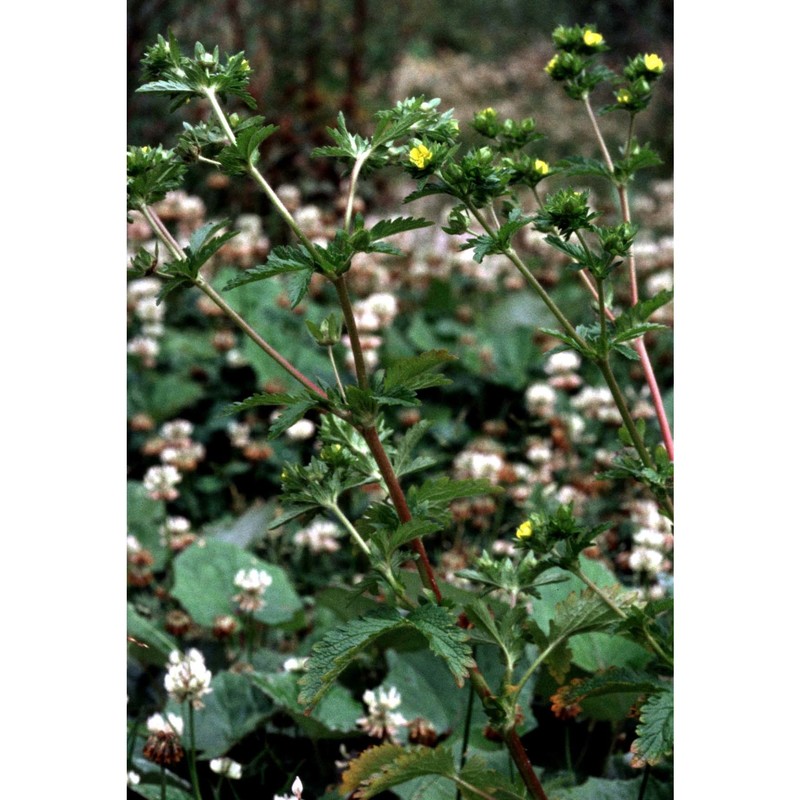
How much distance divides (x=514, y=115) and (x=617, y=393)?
4067 millimetres

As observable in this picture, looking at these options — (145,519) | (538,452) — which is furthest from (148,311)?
(538,452)

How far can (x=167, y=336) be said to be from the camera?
2.55 meters

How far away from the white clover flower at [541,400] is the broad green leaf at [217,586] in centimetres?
73

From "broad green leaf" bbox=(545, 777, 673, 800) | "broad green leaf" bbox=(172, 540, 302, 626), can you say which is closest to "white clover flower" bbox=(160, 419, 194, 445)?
"broad green leaf" bbox=(172, 540, 302, 626)

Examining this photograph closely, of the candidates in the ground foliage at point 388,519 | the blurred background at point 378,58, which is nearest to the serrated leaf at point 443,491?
the ground foliage at point 388,519

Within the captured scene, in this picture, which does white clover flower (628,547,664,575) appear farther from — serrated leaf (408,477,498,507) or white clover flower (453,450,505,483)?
serrated leaf (408,477,498,507)

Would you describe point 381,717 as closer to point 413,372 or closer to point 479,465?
point 413,372

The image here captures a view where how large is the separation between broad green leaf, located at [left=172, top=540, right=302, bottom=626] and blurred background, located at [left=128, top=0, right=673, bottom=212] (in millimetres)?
1625

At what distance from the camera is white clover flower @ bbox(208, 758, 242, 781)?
1.18 m

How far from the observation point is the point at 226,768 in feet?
3.92

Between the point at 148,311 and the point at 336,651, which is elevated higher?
the point at 336,651

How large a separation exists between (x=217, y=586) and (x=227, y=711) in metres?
0.28
